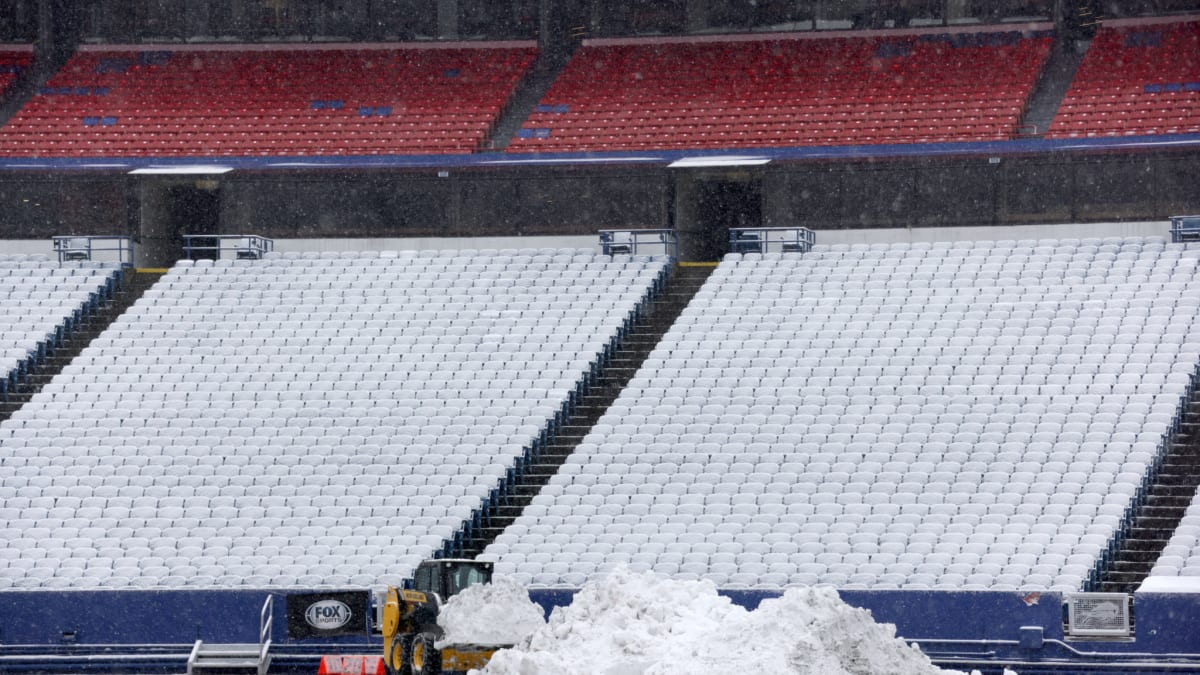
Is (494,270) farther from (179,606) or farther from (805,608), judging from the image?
(805,608)

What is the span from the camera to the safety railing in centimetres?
3147

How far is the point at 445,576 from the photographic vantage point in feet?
59.3

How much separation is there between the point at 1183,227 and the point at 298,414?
14463 mm

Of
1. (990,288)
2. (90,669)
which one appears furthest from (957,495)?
Result: (90,669)

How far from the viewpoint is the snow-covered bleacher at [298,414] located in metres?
21.8

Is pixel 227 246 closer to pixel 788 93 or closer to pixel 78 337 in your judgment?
pixel 78 337

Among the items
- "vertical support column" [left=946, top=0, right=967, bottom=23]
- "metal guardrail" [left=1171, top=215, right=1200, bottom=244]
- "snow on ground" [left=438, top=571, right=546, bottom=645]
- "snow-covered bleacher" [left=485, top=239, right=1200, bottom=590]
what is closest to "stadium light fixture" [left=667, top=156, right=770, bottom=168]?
"snow-covered bleacher" [left=485, top=239, right=1200, bottom=590]

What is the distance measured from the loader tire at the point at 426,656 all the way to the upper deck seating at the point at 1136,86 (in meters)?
18.0

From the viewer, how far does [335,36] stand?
37719mm

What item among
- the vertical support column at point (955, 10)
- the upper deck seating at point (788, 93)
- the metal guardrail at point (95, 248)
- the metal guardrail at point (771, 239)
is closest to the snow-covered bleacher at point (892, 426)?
the metal guardrail at point (771, 239)

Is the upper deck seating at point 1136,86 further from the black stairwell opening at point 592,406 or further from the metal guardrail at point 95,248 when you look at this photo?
the metal guardrail at point 95,248

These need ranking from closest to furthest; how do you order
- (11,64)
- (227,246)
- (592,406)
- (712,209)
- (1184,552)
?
1. (1184,552)
2. (592,406)
3. (712,209)
4. (227,246)
5. (11,64)

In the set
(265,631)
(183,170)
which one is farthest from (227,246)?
(265,631)

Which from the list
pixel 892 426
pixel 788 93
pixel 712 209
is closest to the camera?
pixel 892 426
